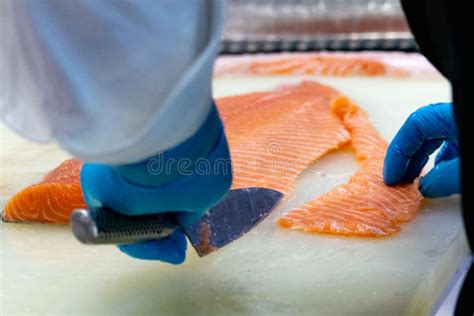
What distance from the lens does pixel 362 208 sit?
173 cm

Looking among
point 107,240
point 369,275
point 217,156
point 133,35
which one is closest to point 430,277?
point 369,275

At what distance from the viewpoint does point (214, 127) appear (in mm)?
1198

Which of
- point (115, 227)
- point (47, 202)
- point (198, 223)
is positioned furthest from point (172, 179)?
point (47, 202)

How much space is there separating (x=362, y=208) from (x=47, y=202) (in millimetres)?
738

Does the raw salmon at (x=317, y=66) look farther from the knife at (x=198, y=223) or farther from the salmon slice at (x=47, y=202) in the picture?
the salmon slice at (x=47, y=202)

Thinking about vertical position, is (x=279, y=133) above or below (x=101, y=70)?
below

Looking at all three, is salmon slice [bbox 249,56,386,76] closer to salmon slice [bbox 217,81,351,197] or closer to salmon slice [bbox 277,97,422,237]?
salmon slice [bbox 217,81,351,197]

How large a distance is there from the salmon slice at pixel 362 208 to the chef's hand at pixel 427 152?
36mm

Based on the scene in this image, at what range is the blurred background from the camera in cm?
361

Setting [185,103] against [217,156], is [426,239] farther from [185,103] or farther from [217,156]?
[185,103]

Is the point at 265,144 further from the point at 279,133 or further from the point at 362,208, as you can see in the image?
the point at 362,208

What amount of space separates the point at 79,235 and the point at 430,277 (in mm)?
741

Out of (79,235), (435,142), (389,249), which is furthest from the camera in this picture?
(435,142)

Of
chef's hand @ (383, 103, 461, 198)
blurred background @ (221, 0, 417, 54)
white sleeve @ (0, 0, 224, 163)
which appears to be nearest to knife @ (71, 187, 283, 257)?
white sleeve @ (0, 0, 224, 163)
